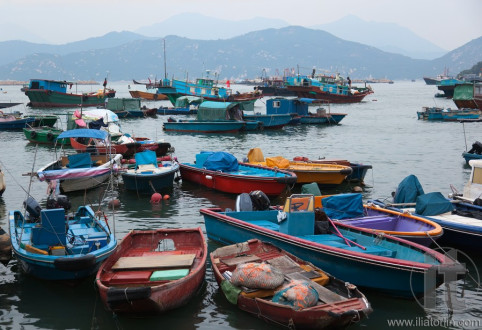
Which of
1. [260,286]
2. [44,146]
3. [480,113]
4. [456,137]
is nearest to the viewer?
[260,286]

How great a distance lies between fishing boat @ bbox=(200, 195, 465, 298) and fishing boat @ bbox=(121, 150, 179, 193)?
7288 millimetres

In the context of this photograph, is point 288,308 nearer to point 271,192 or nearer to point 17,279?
point 17,279

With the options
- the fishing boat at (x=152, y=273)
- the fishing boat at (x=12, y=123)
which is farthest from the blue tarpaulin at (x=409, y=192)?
the fishing boat at (x=12, y=123)

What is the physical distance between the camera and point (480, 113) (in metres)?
56.5

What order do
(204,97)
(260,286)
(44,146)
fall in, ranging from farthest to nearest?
1. (204,97)
2. (44,146)
3. (260,286)

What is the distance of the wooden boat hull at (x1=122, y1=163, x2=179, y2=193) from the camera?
73.8 feet

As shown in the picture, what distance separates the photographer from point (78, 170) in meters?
22.0

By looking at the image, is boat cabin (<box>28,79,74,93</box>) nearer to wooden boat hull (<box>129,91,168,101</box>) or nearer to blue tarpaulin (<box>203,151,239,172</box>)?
wooden boat hull (<box>129,91,168,101</box>)

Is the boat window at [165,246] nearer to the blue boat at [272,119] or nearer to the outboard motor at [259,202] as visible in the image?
the outboard motor at [259,202]

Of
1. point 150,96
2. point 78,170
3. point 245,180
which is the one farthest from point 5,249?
point 150,96

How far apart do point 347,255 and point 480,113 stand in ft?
166

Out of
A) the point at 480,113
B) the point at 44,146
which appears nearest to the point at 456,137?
the point at 480,113

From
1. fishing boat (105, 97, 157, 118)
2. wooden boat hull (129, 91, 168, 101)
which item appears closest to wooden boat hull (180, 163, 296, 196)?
fishing boat (105, 97, 157, 118)

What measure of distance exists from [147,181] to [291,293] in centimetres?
1339
